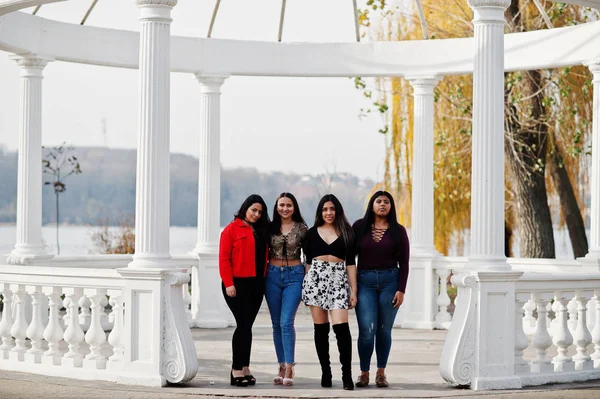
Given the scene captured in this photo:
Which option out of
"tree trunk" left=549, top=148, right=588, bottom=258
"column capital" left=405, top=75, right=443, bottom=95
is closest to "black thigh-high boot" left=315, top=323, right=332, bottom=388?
"column capital" left=405, top=75, right=443, bottom=95

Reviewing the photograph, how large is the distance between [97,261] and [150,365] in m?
6.41

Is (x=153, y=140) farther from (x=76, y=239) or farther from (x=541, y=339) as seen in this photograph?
(x=76, y=239)

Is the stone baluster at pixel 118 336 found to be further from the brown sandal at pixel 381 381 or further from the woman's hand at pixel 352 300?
the brown sandal at pixel 381 381

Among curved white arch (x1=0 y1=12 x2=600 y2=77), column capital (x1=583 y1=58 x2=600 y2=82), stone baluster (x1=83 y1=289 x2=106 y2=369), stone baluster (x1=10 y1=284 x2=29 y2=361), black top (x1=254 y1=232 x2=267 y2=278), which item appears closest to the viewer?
black top (x1=254 y1=232 x2=267 y2=278)

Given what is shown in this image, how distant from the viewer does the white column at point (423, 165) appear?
682 inches

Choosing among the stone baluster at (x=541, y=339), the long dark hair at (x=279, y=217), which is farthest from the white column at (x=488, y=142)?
the long dark hair at (x=279, y=217)

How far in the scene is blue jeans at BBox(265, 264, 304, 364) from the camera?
11023 millimetres

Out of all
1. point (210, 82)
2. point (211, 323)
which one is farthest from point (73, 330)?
point (210, 82)

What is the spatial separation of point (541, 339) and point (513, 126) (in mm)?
11208

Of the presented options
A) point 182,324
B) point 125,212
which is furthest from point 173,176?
point 182,324

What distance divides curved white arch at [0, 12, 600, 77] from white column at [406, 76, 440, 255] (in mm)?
312

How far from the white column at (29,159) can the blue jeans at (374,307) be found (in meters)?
6.36

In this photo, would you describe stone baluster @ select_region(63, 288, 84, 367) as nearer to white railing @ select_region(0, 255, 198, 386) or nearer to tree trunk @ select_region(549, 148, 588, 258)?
white railing @ select_region(0, 255, 198, 386)

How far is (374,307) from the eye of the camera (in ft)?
36.0
